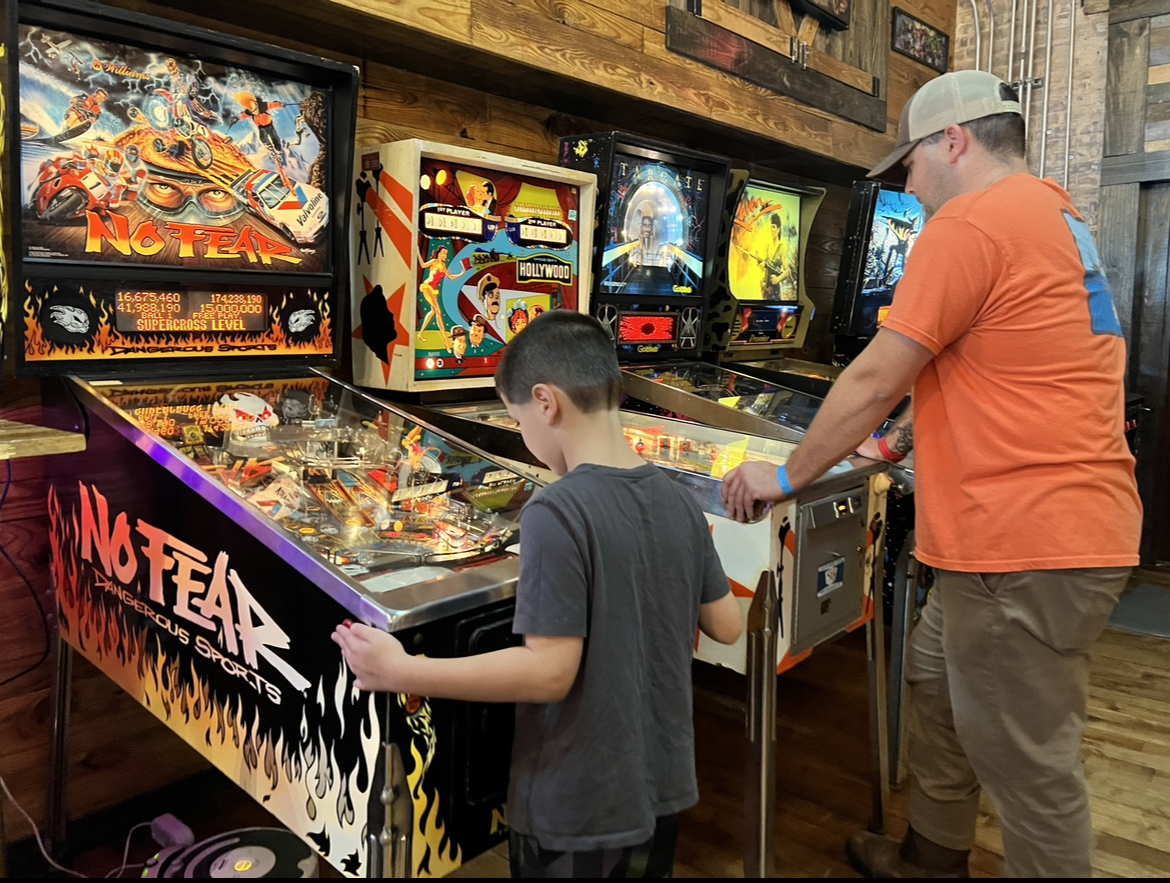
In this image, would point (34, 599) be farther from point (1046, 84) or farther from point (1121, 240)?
point (1046, 84)

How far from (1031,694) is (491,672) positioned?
41.0 inches

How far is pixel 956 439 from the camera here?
1.66 meters

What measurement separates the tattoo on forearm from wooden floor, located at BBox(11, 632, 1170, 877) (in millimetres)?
724

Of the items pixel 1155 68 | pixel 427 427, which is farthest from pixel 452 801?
pixel 1155 68

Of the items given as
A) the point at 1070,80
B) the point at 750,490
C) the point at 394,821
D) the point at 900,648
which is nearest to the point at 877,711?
the point at 900,648

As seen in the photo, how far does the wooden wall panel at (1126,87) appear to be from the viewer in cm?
480

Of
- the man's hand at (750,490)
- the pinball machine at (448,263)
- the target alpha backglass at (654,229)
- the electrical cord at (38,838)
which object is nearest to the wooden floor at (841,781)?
the man's hand at (750,490)

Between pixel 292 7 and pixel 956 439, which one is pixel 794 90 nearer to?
pixel 292 7

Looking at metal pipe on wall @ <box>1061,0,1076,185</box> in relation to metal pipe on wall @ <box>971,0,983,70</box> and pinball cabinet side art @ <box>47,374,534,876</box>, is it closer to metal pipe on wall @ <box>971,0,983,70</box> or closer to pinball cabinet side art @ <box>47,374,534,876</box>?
metal pipe on wall @ <box>971,0,983,70</box>

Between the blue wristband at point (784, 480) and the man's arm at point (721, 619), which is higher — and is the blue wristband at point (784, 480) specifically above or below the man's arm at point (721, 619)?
above

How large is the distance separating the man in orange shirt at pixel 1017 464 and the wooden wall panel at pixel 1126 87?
12.9 feet

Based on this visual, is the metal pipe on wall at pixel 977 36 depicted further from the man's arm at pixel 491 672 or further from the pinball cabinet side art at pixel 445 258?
the man's arm at pixel 491 672

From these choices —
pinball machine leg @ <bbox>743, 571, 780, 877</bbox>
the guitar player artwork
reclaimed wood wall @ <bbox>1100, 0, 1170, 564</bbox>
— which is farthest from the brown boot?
reclaimed wood wall @ <bbox>1100, 0, 1170, 564</bbox>

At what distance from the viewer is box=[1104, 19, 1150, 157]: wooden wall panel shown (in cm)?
480
